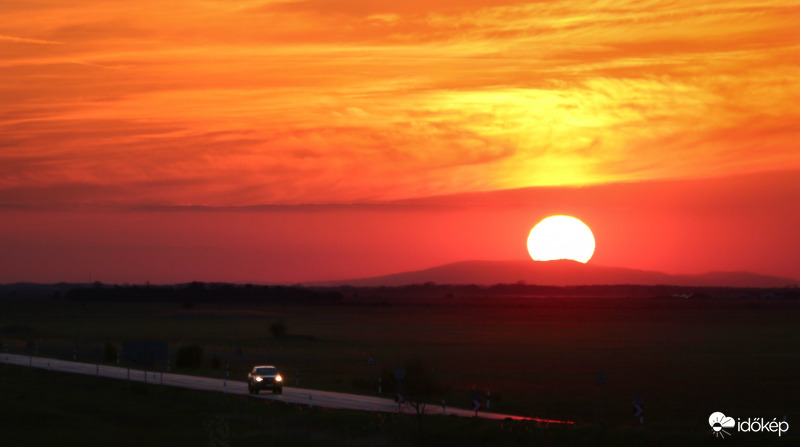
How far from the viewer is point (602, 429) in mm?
35375

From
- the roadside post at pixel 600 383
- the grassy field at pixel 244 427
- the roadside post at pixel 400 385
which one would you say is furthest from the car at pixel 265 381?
the roadside post at pixel 600 383

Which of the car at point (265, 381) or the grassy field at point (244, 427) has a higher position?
the car at point (265, 381)

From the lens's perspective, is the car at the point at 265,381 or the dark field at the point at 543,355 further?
the car at the point at 265,381

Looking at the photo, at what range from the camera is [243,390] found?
185 ft

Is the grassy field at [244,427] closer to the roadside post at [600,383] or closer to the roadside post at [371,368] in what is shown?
the roadside post at [600,383]

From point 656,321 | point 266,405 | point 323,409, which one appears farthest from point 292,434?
point 656,321

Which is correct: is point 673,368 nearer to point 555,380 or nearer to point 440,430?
point 555,380

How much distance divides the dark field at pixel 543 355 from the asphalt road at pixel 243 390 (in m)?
3.23

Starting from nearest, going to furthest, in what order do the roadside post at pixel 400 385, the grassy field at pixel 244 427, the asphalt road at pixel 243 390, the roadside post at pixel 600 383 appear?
the grassy field at pixel 244 427 → the roadside post at pixel 600 383 → the roadside post at pixel 400 385 → the asphalt road at pixel 243 390

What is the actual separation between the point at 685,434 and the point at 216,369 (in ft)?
162

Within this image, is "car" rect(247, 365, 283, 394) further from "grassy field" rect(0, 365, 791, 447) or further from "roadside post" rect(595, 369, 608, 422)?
"roadside post" rect(595, 369, 608, 422)

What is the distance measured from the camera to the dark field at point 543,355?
48.9 m

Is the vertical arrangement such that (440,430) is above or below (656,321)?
below

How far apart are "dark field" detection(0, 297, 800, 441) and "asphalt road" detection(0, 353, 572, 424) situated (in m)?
3.23
